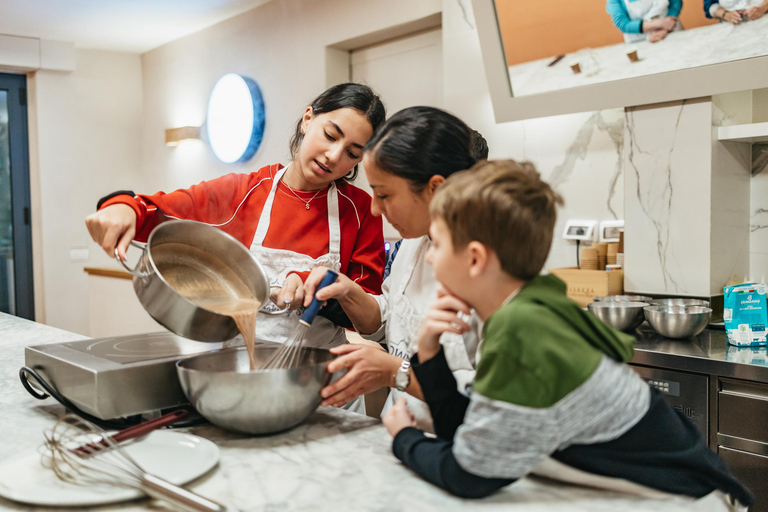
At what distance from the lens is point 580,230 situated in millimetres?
2479

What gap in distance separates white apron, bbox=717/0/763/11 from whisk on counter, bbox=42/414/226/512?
1.85 metres

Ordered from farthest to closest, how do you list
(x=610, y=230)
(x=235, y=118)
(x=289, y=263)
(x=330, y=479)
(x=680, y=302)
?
(x=235, y=118) < (x=610, y=230) < (x=680, y=302) < (x=289, y=263) < (x=330, y=479)

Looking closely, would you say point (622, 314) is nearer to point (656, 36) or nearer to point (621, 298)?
point (621, 298)

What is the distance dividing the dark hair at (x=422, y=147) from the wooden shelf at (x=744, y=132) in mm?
1392

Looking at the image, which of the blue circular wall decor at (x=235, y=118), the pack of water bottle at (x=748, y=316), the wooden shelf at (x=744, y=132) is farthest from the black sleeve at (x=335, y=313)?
the blue circular wall decor at (x=235, y=118)

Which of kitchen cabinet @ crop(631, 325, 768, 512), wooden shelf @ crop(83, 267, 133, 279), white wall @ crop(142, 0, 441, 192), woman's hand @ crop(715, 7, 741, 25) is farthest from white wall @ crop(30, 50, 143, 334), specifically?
woman's hand @ crop(715, 7, 741, 25)

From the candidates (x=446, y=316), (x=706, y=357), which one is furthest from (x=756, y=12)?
(x=446, y=316)

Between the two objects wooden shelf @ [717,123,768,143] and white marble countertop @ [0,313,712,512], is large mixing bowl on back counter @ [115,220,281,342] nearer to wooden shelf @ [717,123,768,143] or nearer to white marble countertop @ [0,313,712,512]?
white marble countertop @ [0,313,712,512]

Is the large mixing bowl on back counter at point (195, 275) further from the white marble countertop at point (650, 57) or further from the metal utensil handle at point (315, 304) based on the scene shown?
the white marble countertop at point (650, 57)

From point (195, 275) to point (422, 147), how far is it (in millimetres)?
491

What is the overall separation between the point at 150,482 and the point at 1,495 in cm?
19

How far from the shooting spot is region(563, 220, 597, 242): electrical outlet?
246cm

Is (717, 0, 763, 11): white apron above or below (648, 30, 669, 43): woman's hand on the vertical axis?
above

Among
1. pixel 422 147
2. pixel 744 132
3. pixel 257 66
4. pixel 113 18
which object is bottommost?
pixel 422 147
